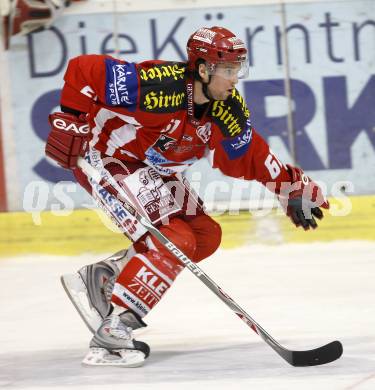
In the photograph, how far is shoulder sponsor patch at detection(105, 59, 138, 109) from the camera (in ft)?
11.1

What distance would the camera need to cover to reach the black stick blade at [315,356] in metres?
3.12

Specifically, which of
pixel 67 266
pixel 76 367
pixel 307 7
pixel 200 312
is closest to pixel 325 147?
pixel 307 7

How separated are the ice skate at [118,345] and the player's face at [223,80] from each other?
797 mm

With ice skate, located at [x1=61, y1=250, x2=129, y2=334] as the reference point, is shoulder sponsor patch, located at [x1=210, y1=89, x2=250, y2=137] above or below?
above

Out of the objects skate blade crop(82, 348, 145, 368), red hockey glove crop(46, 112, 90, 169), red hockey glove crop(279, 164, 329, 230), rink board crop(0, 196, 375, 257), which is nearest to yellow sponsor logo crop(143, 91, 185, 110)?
red hockey glove crop(46, 112, 90, 169)

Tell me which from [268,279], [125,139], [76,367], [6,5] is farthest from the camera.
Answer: [6,5]

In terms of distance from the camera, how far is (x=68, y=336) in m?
3.95

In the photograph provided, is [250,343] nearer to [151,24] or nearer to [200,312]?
[200,312]

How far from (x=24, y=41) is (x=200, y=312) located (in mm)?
2640

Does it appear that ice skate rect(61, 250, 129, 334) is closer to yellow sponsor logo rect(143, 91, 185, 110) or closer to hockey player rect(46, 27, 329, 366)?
hockey player rect(46, 27, 329, 366)

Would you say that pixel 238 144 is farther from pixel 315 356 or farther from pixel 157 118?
pixel 315 356

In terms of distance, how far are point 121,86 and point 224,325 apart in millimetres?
1159

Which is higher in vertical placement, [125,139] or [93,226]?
[125,139]

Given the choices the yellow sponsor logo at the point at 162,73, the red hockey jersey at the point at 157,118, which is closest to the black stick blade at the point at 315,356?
the red hockey jersey at the point at 157,118
